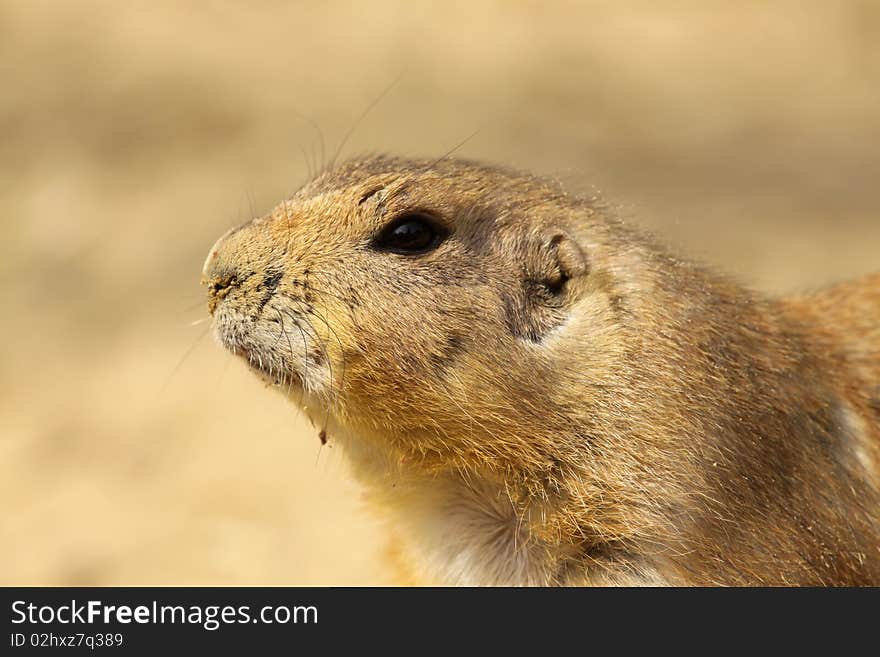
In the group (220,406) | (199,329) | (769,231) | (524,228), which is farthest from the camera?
(769,231)

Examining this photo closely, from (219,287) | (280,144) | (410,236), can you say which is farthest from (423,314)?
(280,144)

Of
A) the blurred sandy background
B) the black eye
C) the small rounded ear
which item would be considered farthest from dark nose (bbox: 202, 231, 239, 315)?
the blurred sandy background

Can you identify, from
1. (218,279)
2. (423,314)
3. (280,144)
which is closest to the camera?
(423,314)

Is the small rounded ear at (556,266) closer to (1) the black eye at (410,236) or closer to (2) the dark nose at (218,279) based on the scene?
(1) the black eye at (410,236)

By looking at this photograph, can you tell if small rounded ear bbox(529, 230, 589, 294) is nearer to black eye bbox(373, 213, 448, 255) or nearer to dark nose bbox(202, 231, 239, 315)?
black eye bbox(373, 213, 448, 255)

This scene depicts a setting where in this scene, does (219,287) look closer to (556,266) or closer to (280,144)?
(556,266)
